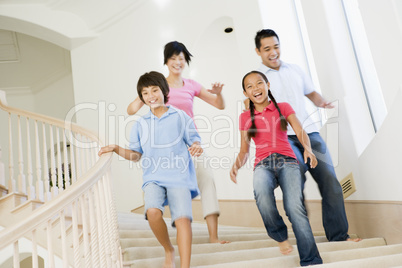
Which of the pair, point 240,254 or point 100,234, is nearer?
point 100,234

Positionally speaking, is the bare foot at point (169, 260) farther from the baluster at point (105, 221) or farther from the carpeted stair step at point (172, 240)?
the carpeted stair step at point (172, 240)

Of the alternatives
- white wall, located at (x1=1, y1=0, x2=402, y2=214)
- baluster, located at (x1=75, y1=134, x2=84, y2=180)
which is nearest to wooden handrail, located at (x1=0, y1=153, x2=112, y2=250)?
baluster, located at (x1=75, y1=134, x2=84, y2=180)

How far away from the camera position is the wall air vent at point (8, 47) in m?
6.85

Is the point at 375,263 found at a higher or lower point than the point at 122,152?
lower

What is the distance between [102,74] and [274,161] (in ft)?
13.5

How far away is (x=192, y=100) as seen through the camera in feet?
9.21

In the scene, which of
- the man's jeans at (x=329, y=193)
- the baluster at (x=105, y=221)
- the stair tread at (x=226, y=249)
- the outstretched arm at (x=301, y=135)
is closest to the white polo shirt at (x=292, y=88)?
the man's jeans at (x=329, y=193)

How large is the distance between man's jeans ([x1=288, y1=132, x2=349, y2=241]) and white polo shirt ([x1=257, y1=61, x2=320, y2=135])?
7.6 inches

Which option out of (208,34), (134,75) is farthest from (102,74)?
(208,34)

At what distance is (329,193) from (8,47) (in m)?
6.68

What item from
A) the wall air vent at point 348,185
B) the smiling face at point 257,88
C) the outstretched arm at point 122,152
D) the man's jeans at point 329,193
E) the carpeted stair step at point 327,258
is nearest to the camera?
the carpeted stair step at point 327,258

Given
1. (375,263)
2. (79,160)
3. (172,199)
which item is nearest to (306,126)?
(375,263)

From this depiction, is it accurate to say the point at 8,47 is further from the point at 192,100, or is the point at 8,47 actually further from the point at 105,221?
the point at 105,221

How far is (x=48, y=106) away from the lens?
26.2ft
